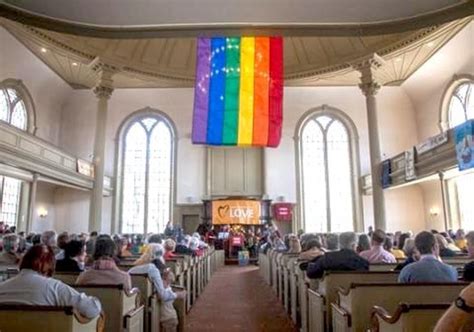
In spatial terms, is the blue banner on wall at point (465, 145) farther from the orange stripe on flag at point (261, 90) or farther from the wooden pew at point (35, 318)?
the wooden pew at point (35, 318)

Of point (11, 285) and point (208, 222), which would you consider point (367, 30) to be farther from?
point (208, 222)

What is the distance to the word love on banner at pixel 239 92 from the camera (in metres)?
7.24

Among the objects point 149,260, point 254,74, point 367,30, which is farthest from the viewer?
point 367,30

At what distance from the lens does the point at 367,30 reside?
8.35 m

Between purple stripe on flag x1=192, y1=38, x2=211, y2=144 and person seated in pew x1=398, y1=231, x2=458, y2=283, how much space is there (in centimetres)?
489

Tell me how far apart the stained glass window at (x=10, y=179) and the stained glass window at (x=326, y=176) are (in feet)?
34.4

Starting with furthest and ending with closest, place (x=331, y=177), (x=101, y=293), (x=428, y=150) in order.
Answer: (x=331, y=177) < (x=428, y=150) < (x=101, y=293)

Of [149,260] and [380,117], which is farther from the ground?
[380,117]

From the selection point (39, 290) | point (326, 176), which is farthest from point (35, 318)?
point (326, 176)

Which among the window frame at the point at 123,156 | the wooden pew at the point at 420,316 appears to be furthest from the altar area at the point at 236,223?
the wooden pew at the point at 420,316

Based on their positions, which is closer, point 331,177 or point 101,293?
point 101,293

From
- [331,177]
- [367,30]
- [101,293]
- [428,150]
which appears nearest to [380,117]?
[331,177]

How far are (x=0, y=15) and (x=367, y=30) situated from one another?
8.18m

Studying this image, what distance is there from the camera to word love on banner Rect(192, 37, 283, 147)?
7.24m
